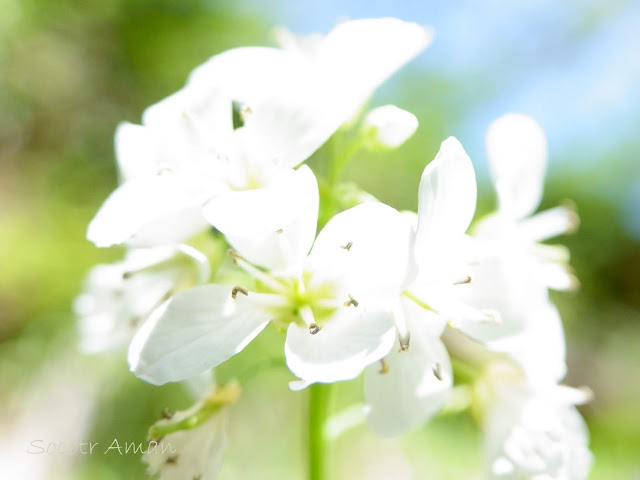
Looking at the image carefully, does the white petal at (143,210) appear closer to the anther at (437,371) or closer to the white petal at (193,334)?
the white petal at (193,334)

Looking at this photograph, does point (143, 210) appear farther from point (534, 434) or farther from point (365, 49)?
point (534, 434)

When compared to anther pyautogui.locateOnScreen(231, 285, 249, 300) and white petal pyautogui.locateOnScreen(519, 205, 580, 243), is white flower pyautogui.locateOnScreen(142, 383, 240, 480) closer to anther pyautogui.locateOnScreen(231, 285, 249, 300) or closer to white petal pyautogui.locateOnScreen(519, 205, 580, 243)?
anther pyautogui.locateOnScreen(231, 285, 249, 300)

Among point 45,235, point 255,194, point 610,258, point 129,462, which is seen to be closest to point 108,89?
point 45,235

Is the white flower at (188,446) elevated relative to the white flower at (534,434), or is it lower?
elevated

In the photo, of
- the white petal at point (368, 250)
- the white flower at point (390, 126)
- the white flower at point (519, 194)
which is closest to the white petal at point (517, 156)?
the white flower at point (519, 194)

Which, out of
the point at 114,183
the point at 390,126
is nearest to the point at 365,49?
the point at 390,126

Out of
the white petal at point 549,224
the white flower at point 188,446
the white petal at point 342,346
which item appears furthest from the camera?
the white petal at point 549,224
